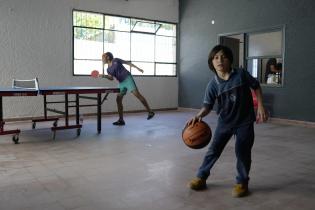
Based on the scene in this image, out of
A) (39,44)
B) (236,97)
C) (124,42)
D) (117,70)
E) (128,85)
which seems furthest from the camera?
(124,42)

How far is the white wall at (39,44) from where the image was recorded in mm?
8148

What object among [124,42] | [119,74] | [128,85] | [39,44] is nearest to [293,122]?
[128,85]

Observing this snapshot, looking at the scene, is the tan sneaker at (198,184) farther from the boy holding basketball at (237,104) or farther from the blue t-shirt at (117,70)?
the blue t-shirt at (117,70)

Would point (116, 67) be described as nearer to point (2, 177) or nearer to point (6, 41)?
point (6, 41)

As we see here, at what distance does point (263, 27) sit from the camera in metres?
8.73

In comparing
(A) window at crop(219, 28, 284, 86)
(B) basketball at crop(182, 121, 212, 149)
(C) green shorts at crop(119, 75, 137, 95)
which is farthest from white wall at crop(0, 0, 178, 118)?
(B) basketball at crop(182, 121, 212, 149)

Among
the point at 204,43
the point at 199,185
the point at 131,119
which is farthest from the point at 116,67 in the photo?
the point at 199,185

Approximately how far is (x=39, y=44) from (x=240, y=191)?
22.7 feet

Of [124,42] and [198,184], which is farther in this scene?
[124,42]

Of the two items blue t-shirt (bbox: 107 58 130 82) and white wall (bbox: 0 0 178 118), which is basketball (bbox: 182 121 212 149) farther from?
white wall (bbox: 0 0 178 118)

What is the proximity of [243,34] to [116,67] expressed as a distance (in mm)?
3731

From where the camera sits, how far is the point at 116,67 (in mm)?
7766

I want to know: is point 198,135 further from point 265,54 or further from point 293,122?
point 265,54

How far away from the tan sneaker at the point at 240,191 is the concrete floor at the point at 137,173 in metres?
0.06
